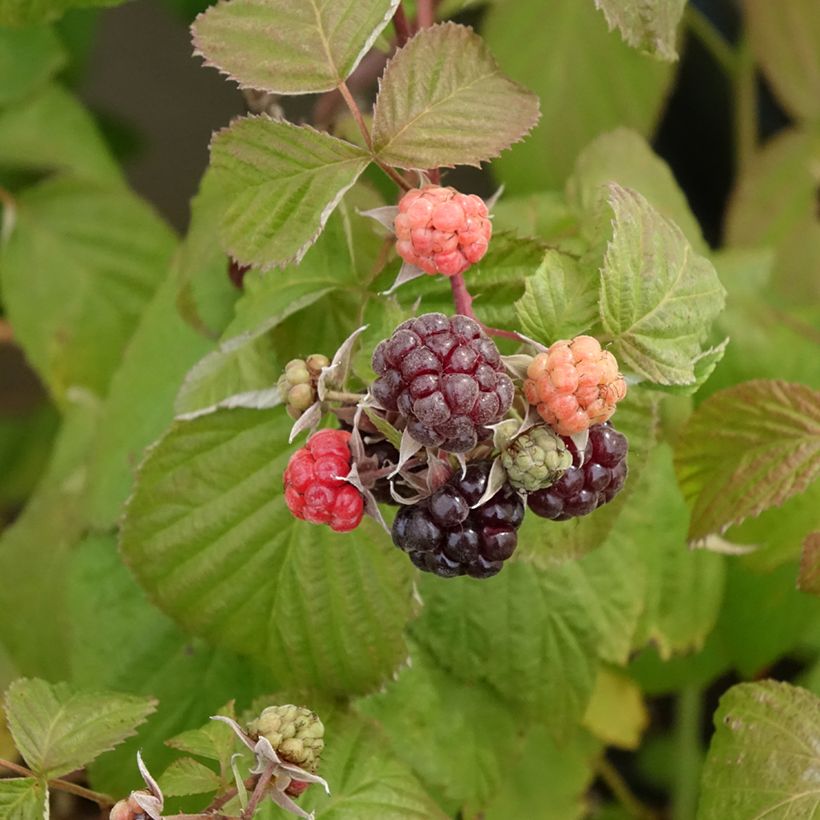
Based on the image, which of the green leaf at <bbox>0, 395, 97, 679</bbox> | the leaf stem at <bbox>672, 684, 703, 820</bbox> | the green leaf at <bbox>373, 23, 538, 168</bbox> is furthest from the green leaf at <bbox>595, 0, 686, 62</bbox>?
the leaf stem at <bbox>672, 684, 703, 820</bbox>

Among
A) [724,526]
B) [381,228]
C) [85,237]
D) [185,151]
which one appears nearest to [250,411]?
[381,228]

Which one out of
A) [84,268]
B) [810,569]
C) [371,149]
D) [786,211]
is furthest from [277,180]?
[786,211]

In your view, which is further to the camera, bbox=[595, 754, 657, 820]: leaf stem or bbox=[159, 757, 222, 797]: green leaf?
bbox=[595, 754, 657, 820]: leaf stem

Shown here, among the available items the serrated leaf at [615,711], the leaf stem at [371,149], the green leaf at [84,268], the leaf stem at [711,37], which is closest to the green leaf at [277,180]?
the leaf stem at [371,149]

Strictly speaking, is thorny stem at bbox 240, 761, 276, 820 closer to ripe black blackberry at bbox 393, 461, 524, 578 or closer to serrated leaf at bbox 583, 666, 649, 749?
ripe black blackberry at bbox 393, 461, 524, 578

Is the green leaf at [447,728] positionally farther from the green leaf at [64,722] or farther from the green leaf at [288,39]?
the green leaf at [288,39]
